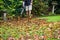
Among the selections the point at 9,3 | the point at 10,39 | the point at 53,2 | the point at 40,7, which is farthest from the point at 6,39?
the point at 53,2

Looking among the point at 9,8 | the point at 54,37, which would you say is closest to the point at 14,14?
the point at 9,8

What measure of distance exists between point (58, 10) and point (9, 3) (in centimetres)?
454

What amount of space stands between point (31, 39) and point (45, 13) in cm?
896

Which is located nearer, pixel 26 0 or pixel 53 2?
pixel 26 0

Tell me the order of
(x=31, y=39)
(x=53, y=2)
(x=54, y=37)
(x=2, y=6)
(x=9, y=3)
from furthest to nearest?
(x=53, y=2), (x=9, y=3), (x=2, y=6), (x=54, y=37), (x=31, y=39)

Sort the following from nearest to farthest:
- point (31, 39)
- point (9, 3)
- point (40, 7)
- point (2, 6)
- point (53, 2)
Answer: point (31, 39) < point (2, 6) < point (9, 3) < point (40, 7) < point (53, 2)

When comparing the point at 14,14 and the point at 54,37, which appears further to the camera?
the point at 14,14

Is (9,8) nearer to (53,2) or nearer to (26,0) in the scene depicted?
(26,0)

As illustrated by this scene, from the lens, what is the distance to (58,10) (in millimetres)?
15734

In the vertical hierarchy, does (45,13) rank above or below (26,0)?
below

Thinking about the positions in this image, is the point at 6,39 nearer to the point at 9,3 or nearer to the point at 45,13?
the point at 9,3

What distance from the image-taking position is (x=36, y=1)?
1441 centimetres

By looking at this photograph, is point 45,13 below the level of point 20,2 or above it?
below

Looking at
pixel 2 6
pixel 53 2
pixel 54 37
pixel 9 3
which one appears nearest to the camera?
pixel 54 37
